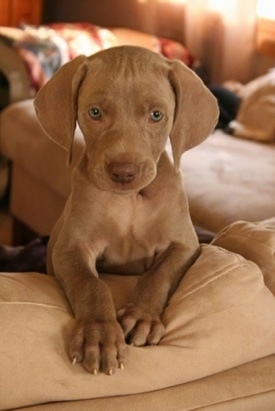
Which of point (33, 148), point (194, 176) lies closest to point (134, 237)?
point (194, 176)

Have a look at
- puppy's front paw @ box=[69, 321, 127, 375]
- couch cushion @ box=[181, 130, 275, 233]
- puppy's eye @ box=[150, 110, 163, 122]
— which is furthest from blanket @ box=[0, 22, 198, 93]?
puppy's front paw @ box=[69, 321, 127, 375]

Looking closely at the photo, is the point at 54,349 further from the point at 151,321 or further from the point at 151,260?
the point at 151,260

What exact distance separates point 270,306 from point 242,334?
0.34ft

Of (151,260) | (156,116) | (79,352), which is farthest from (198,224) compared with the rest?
(79,352)

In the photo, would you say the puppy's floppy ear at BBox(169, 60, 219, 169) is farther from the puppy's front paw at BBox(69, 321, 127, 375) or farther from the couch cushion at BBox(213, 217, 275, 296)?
the puppy's front paw at BBox(69, 321, 127, 375)

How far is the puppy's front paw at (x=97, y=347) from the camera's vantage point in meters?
1.22

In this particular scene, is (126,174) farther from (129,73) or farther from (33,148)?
(33,148)

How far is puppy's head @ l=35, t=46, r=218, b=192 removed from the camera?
5.08 ft

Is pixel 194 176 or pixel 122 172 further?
pixel 194 176

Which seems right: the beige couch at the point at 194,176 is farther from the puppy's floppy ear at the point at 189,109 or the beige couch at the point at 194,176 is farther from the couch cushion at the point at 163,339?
the couch cushion at the point at 163,339

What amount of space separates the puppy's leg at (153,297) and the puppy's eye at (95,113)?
0.34 m

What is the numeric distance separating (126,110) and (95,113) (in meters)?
0.07

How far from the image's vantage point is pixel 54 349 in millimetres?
1229

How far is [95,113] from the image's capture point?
159 centimetres
